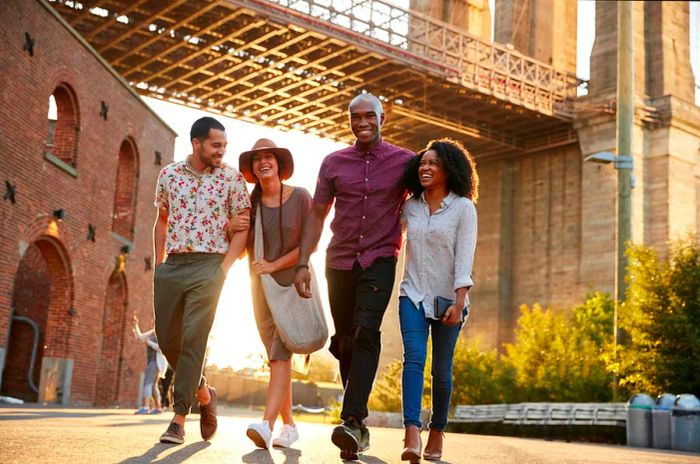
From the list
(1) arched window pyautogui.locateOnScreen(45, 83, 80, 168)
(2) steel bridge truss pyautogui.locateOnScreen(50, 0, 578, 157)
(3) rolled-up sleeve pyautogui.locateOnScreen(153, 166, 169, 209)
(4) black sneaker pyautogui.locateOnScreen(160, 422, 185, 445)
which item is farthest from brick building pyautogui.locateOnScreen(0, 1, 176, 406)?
(4) black sneaker pyautogui.locateOnScreen(160, 422, 185, 445)

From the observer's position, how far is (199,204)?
20.0ft

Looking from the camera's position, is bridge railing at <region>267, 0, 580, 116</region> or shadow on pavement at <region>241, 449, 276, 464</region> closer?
shadow on pavement at <region>241, 449, 276, 464</region>

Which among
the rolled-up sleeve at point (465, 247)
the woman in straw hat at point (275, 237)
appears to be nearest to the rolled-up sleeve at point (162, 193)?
the woman in straw hat at point (275, 237)

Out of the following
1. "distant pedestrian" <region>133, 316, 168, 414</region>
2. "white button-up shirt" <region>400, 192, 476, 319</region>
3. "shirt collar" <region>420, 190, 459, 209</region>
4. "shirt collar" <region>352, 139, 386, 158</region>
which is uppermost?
"shirt collar" <region>352, 139, 386, 158</region>

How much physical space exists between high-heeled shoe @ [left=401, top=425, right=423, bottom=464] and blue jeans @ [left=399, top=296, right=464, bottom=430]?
62 mm

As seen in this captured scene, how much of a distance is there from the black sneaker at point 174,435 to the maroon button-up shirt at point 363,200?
1.26 meters

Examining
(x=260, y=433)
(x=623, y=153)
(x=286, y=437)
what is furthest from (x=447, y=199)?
(x=623, y=153)

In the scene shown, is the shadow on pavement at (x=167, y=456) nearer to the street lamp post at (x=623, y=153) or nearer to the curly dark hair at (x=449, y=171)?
the curly dark hair at (x=449, y=171)

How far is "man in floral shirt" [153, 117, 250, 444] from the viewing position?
5.82 metres

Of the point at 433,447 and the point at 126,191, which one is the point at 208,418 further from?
the point at 126,191

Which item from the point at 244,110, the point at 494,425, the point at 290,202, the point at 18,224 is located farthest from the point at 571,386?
the point at 244,110

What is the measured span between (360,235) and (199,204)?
1.03 metres

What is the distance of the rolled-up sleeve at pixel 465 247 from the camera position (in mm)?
5520

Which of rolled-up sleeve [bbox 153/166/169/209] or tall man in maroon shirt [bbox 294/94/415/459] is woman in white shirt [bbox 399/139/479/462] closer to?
tall man in maroon shirt [bbox 294/94/415/459]
